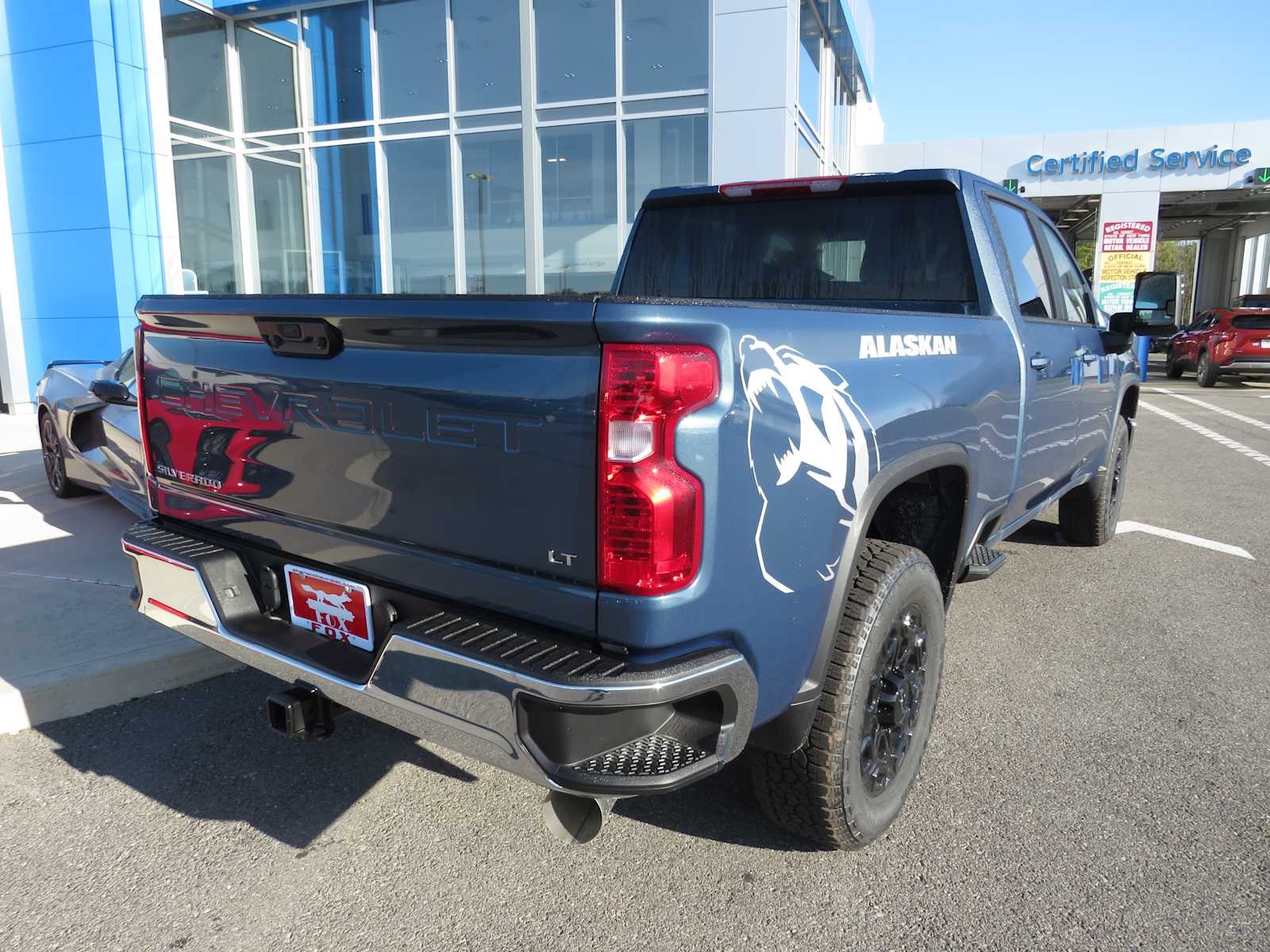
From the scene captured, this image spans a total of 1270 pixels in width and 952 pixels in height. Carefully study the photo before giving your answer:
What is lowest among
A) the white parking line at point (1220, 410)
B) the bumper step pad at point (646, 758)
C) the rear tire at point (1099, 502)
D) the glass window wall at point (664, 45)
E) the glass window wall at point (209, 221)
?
the white parking line at point (1220, 410)

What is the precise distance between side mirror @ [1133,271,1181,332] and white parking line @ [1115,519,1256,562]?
1551 mm

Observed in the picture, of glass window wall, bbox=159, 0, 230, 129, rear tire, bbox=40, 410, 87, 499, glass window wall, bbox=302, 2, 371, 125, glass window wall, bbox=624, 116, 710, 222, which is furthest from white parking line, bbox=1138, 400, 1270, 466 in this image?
glass window wall, bbox=159, 0, 230, 129

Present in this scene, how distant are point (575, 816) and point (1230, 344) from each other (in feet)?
66.1

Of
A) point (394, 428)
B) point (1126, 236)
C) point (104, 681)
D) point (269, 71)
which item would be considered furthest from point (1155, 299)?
point (1126, 236)

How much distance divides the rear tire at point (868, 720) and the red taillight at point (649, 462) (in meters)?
0.76

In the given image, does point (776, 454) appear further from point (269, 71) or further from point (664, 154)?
point (269, 71)

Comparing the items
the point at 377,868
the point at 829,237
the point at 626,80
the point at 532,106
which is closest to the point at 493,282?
the point at 532,106

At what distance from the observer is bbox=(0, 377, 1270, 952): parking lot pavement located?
2.26 meters

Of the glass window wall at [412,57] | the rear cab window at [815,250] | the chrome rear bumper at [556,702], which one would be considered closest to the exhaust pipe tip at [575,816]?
the chrome rear bumper at [556,702]

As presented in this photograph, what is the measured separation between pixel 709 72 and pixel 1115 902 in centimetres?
1184

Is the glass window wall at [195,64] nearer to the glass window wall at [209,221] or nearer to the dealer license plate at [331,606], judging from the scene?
the glass window wall at [209,221]

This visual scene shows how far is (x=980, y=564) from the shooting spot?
11.2 ft

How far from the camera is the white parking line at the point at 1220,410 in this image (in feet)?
40.7

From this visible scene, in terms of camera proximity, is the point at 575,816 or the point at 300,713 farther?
the point at 300,713
